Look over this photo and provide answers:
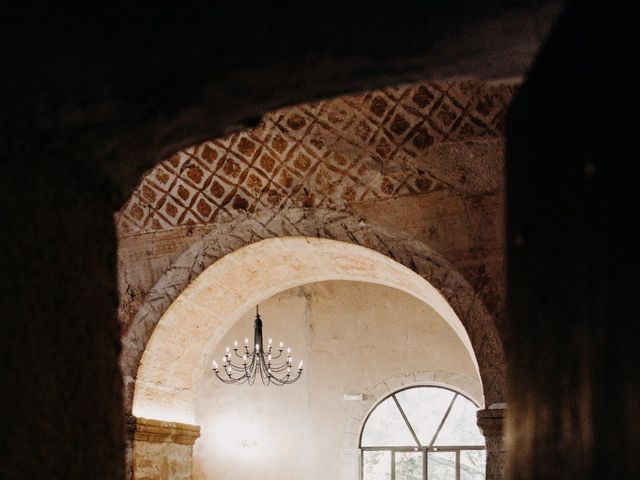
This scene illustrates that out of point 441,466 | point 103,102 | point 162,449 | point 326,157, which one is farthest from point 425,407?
point 103,102

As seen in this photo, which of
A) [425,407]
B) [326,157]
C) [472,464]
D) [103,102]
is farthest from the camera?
[425,407]

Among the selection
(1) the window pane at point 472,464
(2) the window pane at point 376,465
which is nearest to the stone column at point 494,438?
(1) the window pane at point 472,464

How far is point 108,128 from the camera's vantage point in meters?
1.83

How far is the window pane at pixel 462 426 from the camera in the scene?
11.1 m

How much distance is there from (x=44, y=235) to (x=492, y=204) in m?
4.29

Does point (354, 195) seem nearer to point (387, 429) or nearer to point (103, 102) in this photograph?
point (103, 102)

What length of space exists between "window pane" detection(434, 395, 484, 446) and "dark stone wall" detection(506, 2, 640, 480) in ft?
32.3

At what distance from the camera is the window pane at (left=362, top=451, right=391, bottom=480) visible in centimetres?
1137

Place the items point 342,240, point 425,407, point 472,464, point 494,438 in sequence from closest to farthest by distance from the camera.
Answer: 1. point 494,438
2. point 342,240
3. point 472,464
4. point 425,407

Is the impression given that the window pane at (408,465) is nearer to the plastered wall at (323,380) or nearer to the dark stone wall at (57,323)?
the plastered wall at (323,380)

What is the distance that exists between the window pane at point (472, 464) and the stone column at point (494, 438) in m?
6.08

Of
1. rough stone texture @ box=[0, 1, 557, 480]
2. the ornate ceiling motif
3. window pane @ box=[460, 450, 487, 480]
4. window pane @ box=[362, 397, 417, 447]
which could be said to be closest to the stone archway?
the ornate ceiling motif

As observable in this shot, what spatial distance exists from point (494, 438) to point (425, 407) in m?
6.11

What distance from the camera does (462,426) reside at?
11.1 metres
